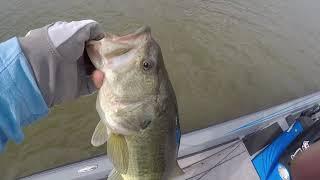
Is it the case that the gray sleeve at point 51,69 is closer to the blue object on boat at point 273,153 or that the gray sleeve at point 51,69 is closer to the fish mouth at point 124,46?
the fish mouth at point 124,46

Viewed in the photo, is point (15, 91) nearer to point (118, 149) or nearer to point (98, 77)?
point (98, 77)

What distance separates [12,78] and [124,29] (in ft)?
17.3

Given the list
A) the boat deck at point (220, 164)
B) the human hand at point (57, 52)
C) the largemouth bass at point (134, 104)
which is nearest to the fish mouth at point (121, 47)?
the largemouth bass at point (134, 104)

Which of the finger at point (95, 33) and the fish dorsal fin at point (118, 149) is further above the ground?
the finger at point (95, 33)

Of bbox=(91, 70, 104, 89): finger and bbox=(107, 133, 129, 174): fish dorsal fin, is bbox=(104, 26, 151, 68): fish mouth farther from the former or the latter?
bbox=(107, 133, 129, 174): fish dorsal fin

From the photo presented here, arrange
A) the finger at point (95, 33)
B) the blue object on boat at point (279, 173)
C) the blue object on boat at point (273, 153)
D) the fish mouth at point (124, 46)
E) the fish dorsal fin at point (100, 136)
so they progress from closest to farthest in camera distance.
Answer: the fish mouth at point (124, 46) < the fish dorsal fin at point (100, 136) < the finger at point (95, 33) < the blue object on boat at point (279, 173) < the blue object on boat at point (273, 153)

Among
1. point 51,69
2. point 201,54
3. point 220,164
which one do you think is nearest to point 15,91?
point 51,69

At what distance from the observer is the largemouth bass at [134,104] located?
1747 mm

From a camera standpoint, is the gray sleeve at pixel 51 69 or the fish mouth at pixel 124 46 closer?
the fish mouth at pixel 124 46

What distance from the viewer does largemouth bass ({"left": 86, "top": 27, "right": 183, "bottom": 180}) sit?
175 centimetres

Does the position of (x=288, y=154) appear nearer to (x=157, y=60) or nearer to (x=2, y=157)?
(x=157, y=60)

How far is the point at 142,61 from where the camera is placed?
177 cm

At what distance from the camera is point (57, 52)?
191cm

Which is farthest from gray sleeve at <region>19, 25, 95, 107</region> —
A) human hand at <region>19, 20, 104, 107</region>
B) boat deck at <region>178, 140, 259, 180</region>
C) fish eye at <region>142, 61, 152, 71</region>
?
boat deck at <region>178, 140, 259, 180</region>
